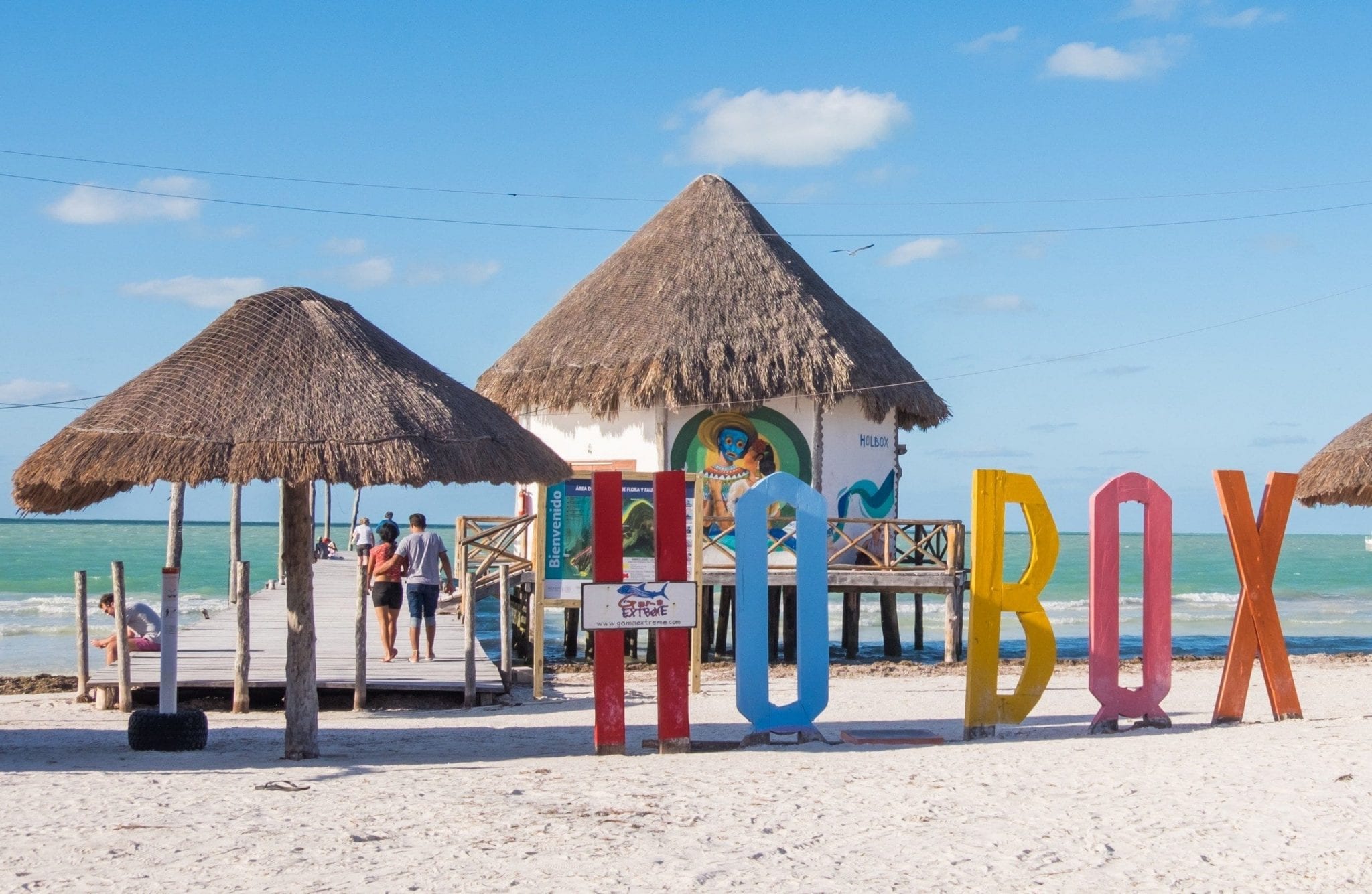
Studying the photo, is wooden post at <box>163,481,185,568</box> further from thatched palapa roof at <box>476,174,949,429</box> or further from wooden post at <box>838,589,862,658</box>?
wooden post at <box>838,589,862,658</box>

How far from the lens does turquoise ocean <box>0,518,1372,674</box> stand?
26.6 meters

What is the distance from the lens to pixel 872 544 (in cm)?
A: 1953

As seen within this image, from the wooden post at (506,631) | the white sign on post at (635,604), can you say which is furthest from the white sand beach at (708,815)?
the wooden post at (506,631)

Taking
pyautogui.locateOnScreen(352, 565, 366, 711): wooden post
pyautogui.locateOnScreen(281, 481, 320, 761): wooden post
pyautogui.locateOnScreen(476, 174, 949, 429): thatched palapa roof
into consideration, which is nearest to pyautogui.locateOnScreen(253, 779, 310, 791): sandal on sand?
pyautogui.locateOnScreen(281, 481, 320, 761): wooden post

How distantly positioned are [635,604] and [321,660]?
615 cm

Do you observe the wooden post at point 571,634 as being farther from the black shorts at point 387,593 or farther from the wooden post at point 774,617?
the black shorts at point 387,593

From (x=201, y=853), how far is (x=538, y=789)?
1994mm

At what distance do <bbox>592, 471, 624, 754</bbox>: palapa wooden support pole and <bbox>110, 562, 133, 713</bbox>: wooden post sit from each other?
17.4ft

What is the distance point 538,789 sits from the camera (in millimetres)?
7418

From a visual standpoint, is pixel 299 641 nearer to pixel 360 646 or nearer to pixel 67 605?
pixel 360 646

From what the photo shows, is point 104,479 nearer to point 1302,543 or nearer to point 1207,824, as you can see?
point 1207,824

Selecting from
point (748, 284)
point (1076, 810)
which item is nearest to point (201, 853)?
point (1076, 810)

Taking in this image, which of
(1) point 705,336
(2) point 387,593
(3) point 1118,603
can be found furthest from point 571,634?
(3) point 1118,603

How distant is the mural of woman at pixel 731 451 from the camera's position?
1922 centimetres
